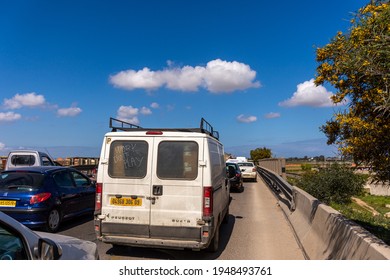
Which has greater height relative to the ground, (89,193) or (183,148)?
(183,148)

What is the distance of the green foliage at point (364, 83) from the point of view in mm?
3535

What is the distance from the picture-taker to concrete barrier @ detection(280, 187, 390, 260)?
13.4ft

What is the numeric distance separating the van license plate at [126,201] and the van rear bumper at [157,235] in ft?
1.16

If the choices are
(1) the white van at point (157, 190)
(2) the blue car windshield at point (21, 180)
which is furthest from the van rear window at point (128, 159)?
(2) the blue car windshield at point (21, 180)

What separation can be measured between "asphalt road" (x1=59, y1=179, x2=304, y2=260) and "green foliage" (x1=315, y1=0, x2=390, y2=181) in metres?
→ 2.36

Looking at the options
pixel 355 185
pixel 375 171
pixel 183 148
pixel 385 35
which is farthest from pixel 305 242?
pixel 355 185

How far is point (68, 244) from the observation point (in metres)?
3.61

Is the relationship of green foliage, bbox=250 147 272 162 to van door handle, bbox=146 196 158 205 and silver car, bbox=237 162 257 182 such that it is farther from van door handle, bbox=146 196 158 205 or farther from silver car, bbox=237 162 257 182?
van door handle, bbox=146 196 158 205

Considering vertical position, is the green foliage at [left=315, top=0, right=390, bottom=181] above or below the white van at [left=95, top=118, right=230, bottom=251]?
above

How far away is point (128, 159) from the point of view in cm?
670

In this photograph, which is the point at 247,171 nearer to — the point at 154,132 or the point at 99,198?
the point at 154,132

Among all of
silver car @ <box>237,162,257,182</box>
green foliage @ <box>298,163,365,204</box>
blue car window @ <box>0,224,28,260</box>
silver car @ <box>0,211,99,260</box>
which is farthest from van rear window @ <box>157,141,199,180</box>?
silver car @ <box>237,162,257,182</box>

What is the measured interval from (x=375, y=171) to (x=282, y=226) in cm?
513

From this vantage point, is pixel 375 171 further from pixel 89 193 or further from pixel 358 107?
pixel 89 193
